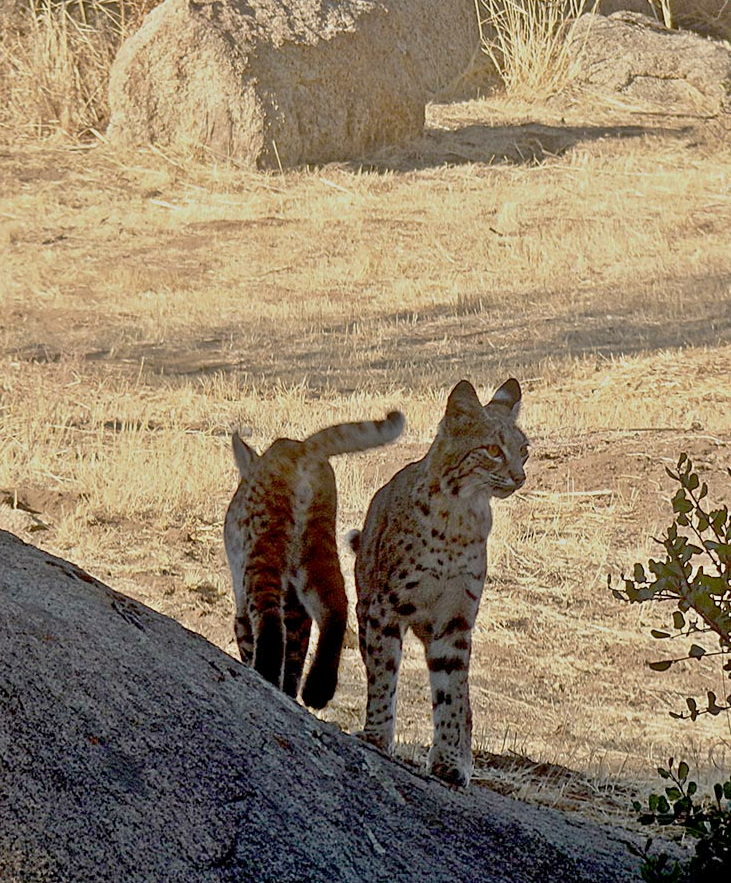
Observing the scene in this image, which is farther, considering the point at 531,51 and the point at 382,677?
the point at 531,51

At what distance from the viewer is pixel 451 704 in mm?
4719

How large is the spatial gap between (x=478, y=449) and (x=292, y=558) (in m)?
0.76

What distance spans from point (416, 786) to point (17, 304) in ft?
37.9

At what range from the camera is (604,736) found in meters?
6.58

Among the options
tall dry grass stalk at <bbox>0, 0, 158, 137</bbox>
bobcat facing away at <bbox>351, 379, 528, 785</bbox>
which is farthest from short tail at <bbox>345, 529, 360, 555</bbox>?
tall dry grass stalk at <bbox>0, 0, 158, 137</bbox>

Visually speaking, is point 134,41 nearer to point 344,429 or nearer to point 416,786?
point 344,429

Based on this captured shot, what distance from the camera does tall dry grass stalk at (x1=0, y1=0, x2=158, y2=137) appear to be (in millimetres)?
19375

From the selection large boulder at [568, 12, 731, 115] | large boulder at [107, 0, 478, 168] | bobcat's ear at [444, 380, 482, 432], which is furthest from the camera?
large boulder at [568, 12, 731, 115]

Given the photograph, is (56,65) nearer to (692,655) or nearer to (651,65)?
(651,65)

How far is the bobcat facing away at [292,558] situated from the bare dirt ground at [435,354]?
29.8 inches

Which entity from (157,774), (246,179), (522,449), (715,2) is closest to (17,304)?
(246,179)

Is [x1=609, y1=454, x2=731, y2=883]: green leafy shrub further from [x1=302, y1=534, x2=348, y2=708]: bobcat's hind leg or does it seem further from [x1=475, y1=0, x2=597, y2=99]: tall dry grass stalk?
[x1=475, y1=0, x2=597, y2=99]: tall dry grass stalk

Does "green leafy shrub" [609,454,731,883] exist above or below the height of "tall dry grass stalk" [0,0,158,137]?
below

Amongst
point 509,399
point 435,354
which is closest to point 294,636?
point 509,399
